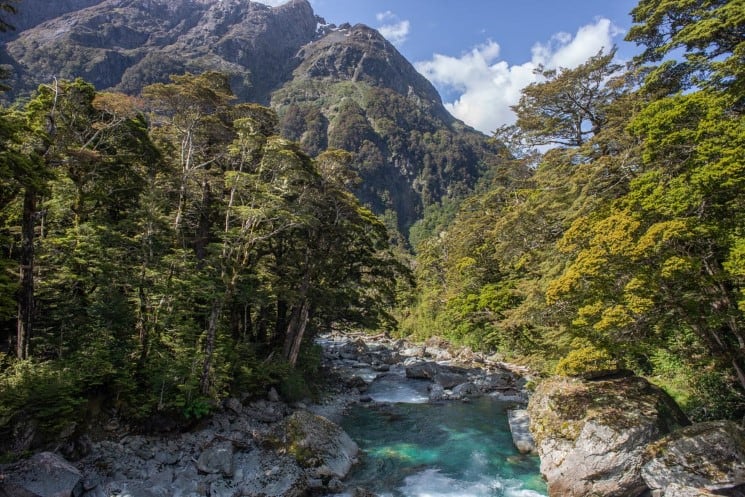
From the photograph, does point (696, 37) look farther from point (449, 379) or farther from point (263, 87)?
point (263, 87)

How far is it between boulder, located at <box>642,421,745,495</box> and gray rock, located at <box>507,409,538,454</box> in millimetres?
4509

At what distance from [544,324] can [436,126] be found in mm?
183058

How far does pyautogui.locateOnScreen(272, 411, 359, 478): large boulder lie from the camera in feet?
40.5

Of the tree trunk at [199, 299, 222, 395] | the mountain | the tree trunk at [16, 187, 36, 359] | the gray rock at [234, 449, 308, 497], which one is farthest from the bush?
the mountain

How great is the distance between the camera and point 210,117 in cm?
1648

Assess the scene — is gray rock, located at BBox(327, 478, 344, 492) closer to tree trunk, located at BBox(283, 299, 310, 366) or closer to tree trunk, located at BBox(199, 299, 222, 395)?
tree trunk, located at BBox(199, 299, 222, 395)

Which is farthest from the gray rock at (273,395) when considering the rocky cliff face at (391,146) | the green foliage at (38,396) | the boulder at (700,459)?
the rocky cliff face at (391,146)

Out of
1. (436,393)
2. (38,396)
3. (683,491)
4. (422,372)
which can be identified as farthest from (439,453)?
(422,372)

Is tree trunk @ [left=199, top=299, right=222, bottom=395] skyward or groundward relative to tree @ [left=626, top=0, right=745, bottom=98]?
groundward

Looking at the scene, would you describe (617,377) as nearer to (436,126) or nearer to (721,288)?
(721,288)

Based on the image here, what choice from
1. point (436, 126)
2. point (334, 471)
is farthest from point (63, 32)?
point (334, 471)

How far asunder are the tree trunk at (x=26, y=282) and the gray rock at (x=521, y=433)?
51.1 ft

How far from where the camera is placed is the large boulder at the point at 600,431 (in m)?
10.9

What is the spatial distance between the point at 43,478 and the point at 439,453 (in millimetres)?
11452
